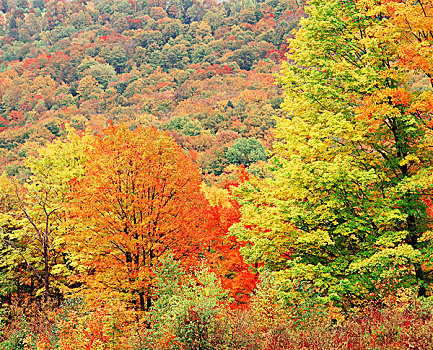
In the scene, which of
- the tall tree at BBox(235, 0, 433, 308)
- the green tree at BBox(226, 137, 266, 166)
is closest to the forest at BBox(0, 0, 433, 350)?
the tall tree at BBox(235, 0, 433, 308)

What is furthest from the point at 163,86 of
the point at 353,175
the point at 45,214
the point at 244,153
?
the point at 353,175

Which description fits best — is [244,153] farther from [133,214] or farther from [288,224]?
[288,224]

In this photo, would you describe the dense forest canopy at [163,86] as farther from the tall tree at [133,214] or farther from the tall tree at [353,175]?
the tall tree at [353,175]

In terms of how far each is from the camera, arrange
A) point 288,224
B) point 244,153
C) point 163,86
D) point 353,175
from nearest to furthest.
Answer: point 353,175
point 288,224
point 244,153
point 163,86

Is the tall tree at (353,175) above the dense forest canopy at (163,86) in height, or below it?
below

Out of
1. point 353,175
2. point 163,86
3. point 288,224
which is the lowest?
point 288,224

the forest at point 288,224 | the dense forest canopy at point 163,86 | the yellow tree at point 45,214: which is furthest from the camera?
the dense forest canopy at point 163,86

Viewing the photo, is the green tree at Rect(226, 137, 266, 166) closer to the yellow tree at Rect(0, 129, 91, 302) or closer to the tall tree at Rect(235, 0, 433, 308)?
the yellow tree at Rect(0, 129, 91, 302)

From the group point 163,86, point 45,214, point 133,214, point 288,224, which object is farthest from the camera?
point 163,86

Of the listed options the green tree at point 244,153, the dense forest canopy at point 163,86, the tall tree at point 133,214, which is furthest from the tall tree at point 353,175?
the green tree at point 244,153

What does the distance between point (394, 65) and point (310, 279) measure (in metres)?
8.08

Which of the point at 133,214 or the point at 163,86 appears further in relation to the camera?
the point at 163,86

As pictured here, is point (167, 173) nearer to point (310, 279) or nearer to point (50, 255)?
point (310, 279)

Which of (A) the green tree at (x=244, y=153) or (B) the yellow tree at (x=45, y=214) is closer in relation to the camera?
(B) the yellow tree at (x=45, y=214)
